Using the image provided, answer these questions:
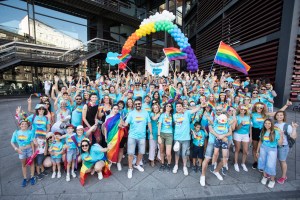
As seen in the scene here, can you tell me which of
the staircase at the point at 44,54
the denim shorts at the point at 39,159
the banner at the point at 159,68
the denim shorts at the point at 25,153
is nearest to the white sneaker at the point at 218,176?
the denim shorts at the point at 39,159

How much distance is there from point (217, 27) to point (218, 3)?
2.19 m

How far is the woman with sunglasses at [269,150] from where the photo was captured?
3320 mm

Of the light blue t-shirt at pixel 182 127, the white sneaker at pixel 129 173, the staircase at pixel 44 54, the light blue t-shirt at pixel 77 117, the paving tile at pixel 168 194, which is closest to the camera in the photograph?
the paving tile at pixel 168 194

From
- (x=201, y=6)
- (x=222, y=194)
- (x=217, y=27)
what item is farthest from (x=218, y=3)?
(x=222, y=194)

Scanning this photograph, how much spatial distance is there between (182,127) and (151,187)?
4.86ft

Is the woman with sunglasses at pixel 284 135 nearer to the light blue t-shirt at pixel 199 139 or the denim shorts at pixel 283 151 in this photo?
the denim shorts at pixel 283 151

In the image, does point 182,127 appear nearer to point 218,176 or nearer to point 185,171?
point 185,171

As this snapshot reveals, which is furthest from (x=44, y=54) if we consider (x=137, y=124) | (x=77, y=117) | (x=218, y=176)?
(x=218, y=176)

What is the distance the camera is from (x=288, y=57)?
27.8 ft

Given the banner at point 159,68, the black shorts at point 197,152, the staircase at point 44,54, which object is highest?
the staircase at point 44,54

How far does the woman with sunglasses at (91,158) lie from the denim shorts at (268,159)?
349 centimetres

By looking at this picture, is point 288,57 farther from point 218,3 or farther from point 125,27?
point 125,27

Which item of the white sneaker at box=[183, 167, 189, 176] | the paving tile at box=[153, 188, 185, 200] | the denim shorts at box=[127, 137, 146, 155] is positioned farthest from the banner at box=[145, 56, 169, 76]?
the paving tile at box=[153, 188, 185, 200]

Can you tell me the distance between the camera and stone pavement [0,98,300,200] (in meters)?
3.14
